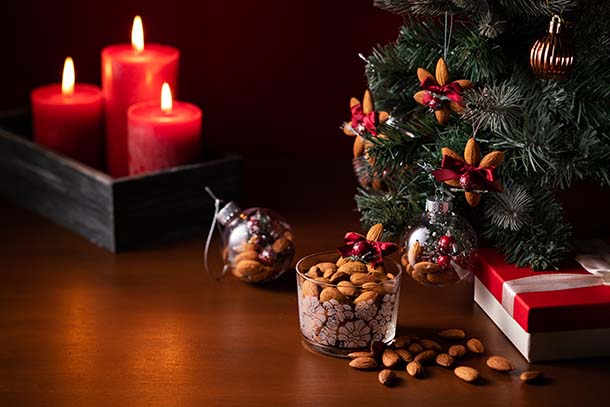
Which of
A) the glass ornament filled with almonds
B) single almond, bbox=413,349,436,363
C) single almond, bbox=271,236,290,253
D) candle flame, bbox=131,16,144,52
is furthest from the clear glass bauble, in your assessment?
candle flame, bbox=131,16,144,52

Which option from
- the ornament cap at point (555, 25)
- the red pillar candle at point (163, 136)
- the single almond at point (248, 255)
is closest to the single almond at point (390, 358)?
the single almond at point (248, 255)

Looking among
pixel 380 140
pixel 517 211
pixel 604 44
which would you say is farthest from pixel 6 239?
pixel 604 44

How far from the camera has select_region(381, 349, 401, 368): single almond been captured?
36.2 inches

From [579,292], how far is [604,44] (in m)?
0.23

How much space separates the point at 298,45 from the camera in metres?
1.47

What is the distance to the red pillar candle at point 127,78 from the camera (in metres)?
1.30

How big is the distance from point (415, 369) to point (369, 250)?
0.40 ft

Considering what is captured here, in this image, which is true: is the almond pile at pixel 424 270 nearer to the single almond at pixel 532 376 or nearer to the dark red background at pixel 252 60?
the single almond at pixel 532 376

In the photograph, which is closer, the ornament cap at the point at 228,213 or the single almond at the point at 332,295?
the single almond at the point at 332,295

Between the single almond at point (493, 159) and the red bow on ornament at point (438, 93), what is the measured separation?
0.20ft

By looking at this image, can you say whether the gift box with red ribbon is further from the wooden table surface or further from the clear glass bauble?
the clear glass bauble

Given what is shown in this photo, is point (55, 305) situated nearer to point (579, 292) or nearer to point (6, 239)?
point (6, 239)

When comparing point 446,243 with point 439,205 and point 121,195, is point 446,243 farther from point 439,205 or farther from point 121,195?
point 121,195

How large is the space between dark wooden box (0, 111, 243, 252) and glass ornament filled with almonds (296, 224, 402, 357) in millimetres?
281
